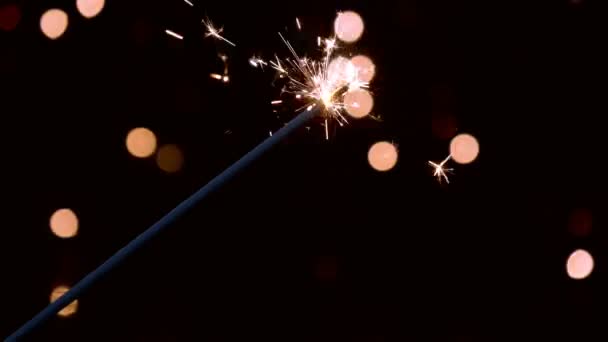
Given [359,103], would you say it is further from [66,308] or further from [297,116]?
[66,308]

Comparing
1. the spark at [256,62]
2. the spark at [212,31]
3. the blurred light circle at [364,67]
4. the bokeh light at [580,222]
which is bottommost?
the bokeh light at [580,222]

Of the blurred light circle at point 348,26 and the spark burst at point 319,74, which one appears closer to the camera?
the spark burst at point 319,74

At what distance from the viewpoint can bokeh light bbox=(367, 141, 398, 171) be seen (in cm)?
117

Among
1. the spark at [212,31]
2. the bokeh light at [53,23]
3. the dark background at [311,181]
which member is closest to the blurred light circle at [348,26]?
the dark background at [311,181]

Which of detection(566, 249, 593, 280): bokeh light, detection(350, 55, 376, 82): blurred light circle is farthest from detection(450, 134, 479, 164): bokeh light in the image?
detection(566, 249, 593, 280): bokeh light

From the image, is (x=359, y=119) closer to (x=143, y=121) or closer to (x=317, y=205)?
(x=317, y=205)

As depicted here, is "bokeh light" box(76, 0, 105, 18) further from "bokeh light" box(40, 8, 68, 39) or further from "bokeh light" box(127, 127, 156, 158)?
"bokeh light" box(127, 127, 156, 158)

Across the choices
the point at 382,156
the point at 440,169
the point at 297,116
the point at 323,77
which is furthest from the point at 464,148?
the point at 297,116

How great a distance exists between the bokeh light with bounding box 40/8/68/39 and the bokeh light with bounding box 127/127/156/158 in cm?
31

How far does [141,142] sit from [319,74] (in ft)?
1.57

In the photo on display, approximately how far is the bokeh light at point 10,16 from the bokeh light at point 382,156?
944mm

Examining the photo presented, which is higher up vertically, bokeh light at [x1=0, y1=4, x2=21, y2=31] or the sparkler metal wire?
bokeh light at [x1=0, y1=4, x2=21, y2=31]

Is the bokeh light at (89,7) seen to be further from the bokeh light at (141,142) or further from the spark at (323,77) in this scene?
the spark at (323,77)

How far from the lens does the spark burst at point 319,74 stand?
3.34ft
